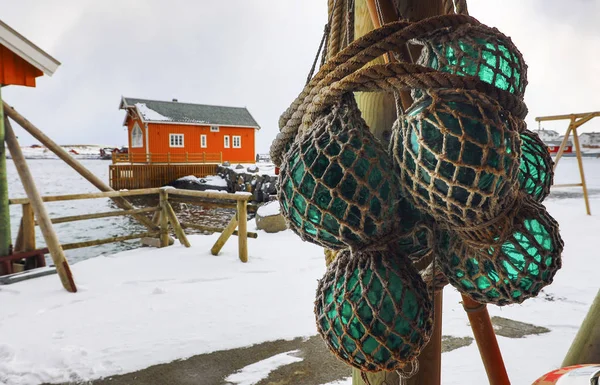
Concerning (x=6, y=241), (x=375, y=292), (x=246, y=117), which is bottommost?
(x=6, y=241)

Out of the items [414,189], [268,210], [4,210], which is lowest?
[268,210]

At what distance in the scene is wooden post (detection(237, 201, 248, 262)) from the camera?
6.39 metres

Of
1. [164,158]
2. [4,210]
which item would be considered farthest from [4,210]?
[164,158]

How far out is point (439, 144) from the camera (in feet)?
1.71

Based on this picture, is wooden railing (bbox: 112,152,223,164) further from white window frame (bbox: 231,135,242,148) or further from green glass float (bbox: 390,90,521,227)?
green glass float (bbox: 390,90,521,227)

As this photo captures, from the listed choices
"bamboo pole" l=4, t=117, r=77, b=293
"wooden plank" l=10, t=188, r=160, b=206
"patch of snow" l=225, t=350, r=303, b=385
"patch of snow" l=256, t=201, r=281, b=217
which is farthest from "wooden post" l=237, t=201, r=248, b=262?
"patch of snow" l=225, t=350, r=303, b=385

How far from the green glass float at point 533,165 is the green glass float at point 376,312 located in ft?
0.89

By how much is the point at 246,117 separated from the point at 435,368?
35534 millimetres

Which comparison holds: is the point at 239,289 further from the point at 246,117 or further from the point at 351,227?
the point at 246,117

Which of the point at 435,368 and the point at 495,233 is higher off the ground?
the point at 495,233

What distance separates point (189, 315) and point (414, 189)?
4019mm

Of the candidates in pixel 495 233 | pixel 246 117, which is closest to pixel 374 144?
pixel 495 233

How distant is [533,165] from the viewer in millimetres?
725

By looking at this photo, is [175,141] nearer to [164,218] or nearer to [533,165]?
[164,218]
